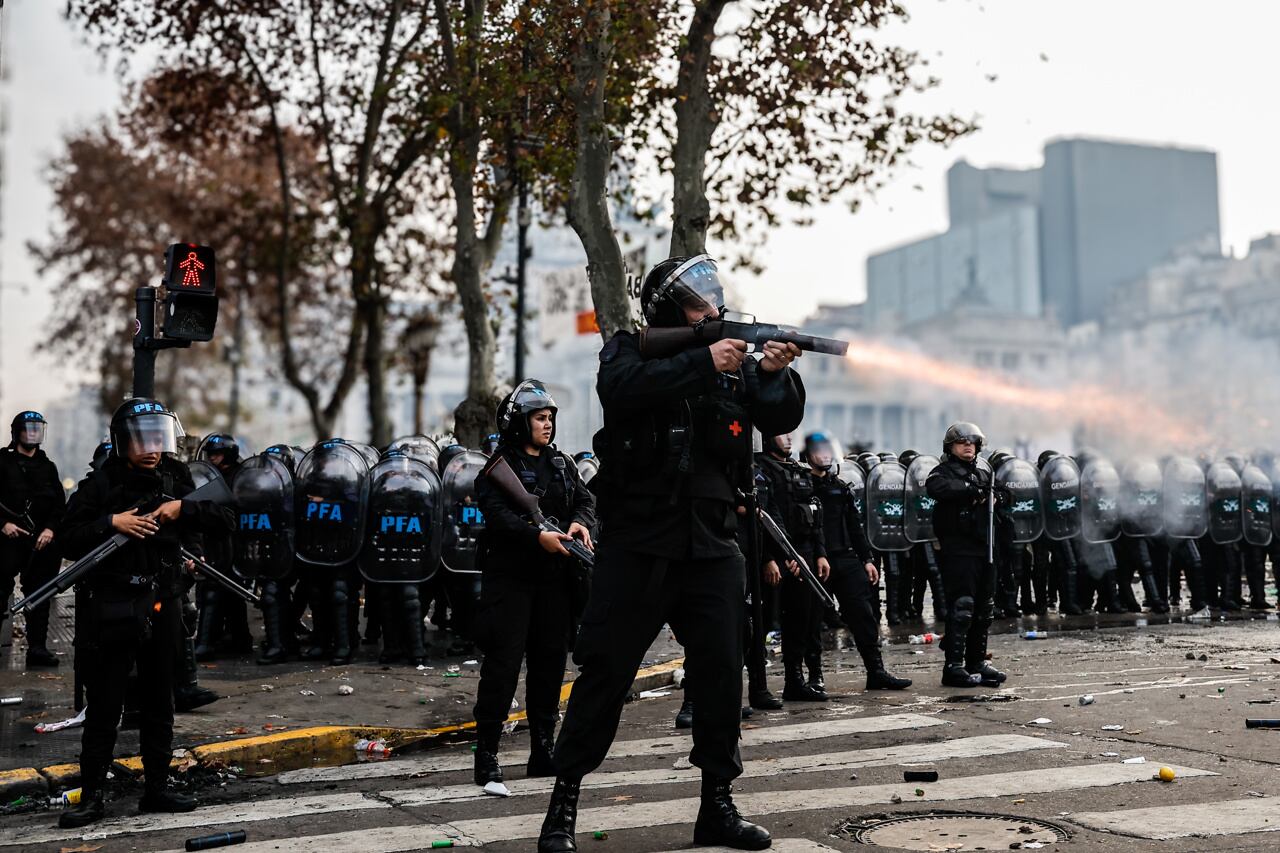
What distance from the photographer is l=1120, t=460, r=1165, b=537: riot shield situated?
611 inches

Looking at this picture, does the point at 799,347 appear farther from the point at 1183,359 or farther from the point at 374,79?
the point at 1183,359

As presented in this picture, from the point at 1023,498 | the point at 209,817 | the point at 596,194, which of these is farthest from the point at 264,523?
the point at 1023,498

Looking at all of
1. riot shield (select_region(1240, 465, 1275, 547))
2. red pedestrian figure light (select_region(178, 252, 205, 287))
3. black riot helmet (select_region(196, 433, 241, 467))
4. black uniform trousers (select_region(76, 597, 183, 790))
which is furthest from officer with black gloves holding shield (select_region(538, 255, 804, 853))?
riot shield (select_region(1240, 465, 1275, 547))

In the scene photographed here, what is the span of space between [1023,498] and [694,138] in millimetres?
5120

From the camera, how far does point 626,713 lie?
9523 millimetres

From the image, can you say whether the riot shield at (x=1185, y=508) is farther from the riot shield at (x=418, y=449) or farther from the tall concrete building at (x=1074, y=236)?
the tall concrete building at (x=1074, y=236)

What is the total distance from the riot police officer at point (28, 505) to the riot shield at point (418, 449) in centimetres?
271

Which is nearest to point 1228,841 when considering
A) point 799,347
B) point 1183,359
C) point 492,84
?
point 799,347

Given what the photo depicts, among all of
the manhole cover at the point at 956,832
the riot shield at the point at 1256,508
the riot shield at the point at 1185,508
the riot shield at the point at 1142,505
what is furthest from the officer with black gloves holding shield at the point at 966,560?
the riot shield at the point at 1256,508

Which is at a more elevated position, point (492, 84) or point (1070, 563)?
point (492, 84)

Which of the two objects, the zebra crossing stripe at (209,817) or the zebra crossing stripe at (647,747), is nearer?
the zebra crossing stripe at (209,817)

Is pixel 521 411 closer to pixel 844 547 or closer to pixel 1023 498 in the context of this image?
pixel 844 547

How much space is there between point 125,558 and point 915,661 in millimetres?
7096

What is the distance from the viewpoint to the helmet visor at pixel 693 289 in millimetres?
5312
